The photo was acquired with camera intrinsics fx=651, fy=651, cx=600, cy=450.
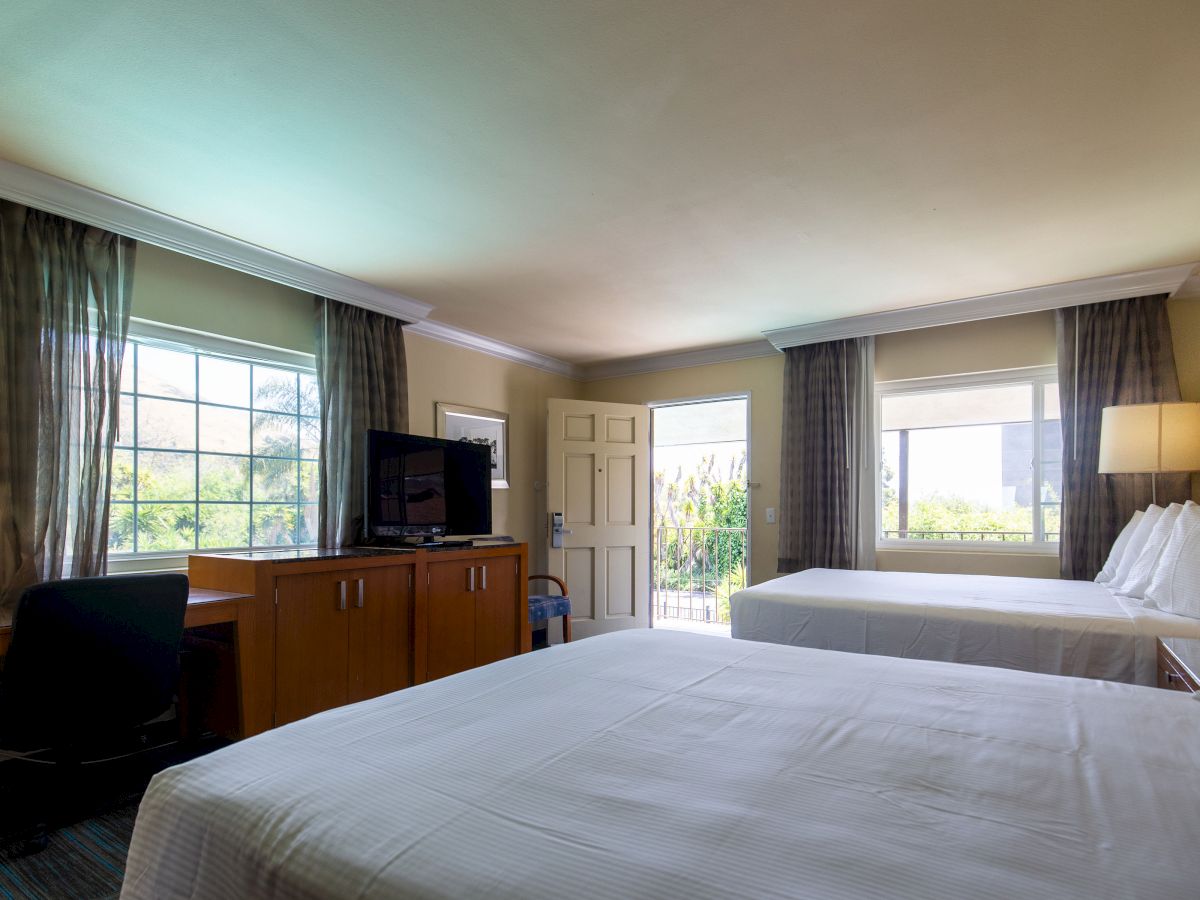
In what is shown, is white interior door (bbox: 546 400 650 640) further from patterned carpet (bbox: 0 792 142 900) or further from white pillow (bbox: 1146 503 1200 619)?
white pillow (bbox: 1146 503 1200 619)

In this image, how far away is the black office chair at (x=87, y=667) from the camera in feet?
6.61

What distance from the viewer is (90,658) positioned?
6.94 feet

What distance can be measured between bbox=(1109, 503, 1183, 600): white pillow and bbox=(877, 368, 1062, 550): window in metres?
1.16

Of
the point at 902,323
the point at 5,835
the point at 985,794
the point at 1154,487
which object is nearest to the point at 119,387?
the point at 5,835

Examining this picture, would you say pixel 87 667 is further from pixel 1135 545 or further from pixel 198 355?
pixel 1135 545

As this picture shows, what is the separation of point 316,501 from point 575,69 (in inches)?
115

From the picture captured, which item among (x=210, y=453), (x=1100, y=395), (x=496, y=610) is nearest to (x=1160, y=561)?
(x=1100, y=395)

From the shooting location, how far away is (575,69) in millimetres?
1919

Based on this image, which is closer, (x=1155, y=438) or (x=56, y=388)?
(x=56, y=388)

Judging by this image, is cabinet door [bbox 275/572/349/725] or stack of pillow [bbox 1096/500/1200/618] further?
cabinet door [bbox 275/572/349/725]

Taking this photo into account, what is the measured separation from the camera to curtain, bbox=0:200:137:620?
8.29 feet

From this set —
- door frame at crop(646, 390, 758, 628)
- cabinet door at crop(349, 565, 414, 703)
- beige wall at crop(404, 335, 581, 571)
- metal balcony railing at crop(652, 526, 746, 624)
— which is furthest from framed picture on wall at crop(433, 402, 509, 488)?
metal balcony railing at crop(652, 526, 746, 624)

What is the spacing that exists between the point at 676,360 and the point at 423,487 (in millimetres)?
2570

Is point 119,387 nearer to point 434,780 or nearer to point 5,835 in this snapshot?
point 5,835
